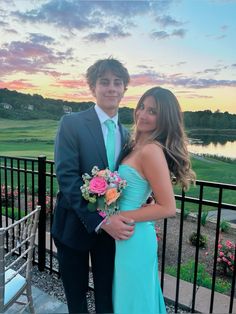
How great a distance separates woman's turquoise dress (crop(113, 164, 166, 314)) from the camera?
1533mm

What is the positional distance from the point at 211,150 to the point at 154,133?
2939 millimetres

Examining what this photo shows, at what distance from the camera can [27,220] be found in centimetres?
200

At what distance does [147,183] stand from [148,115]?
1.15 ft

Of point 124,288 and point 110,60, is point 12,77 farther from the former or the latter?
point 124,288

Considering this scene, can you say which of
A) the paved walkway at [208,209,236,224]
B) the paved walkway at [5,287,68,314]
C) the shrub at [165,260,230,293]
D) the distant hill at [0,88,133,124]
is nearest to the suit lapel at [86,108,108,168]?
the paved walkway at [5,287,68,314]

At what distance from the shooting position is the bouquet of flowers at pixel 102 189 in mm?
1410

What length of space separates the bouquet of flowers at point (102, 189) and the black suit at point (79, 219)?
0.09 metres

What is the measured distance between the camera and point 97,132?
1.68 metres

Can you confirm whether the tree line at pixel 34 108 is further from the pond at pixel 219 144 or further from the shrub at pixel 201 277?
the shrub at pixel 201 277

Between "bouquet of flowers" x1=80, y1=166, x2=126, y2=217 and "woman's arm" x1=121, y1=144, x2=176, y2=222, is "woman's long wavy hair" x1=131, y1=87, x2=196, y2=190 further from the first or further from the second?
"bouquet of flowers" x1=80, y1=166, x2=126, y2=217

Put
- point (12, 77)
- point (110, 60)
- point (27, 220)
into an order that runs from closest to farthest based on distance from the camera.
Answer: point (110, 60)
point (27, 220)
point (12, 77)

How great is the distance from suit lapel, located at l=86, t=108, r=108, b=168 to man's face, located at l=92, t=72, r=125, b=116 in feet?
0.29

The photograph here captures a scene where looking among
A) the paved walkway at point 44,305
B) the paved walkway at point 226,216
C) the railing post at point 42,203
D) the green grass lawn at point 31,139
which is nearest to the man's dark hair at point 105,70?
the railing post at point 42,203

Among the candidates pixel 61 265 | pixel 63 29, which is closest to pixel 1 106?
pixel 63 29
